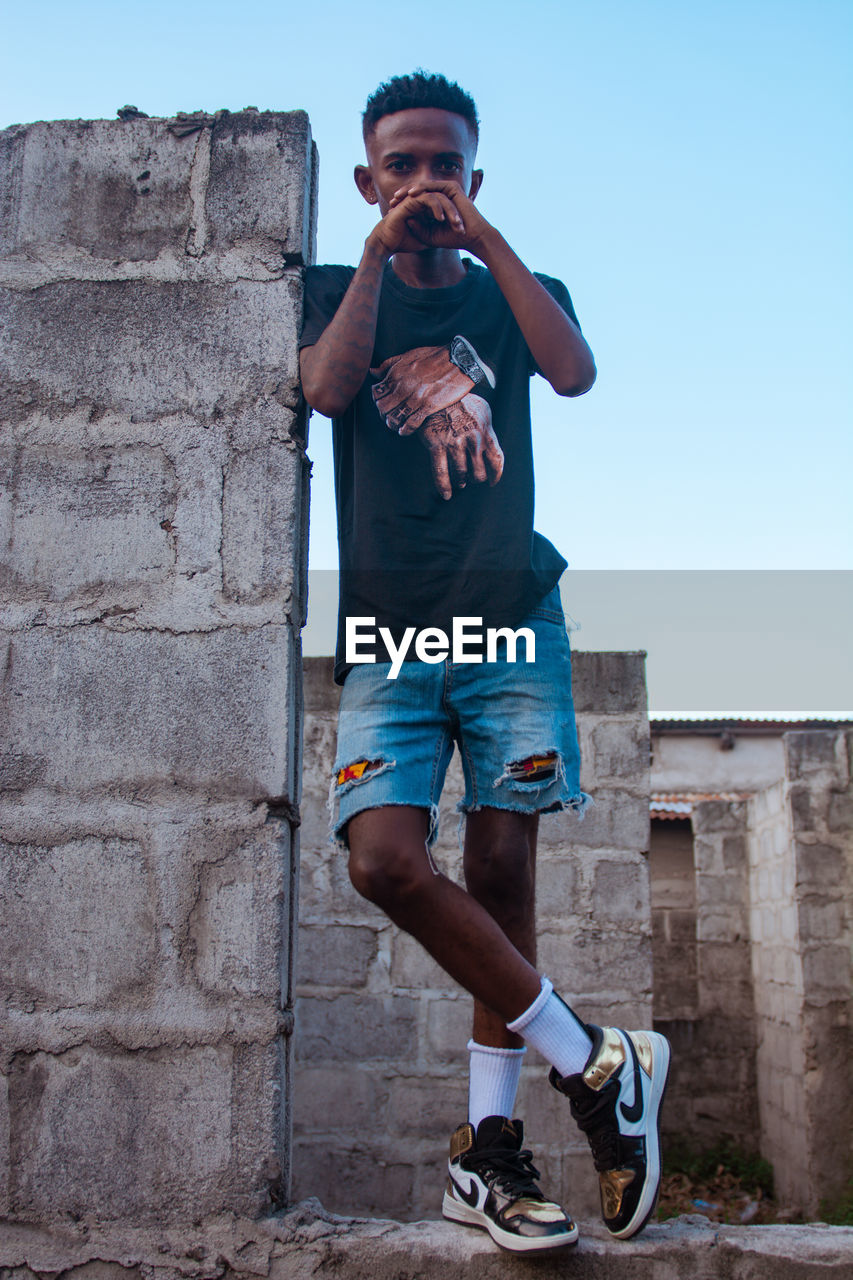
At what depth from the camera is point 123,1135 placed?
1806mm

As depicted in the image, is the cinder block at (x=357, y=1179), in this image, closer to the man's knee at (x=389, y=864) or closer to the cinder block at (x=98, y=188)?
the man's knee at (x=389, y=864)

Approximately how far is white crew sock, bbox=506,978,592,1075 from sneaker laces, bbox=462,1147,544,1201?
0.16 meters

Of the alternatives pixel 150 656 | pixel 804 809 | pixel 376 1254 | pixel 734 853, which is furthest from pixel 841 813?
pixel 150 656

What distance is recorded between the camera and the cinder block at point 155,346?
2111 mm

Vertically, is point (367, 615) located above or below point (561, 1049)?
above

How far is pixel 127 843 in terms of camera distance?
1.92 metres

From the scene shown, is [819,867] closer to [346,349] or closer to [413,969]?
[413,969]

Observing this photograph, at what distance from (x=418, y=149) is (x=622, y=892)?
2.95 m

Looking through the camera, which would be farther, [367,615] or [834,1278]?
[367,615]

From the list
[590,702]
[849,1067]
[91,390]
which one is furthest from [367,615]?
[849,1067]

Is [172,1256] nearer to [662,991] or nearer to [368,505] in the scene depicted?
[368,505]

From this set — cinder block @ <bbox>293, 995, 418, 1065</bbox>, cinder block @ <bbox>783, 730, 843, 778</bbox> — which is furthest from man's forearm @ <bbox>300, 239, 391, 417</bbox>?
cinder block @ <bbox>783, 730, 843, 778</bbox>

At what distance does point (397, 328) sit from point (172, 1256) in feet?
5.97

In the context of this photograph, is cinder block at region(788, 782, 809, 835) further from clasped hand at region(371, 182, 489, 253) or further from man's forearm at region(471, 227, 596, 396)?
clasped hand at region(371, 182, 489, 253)
